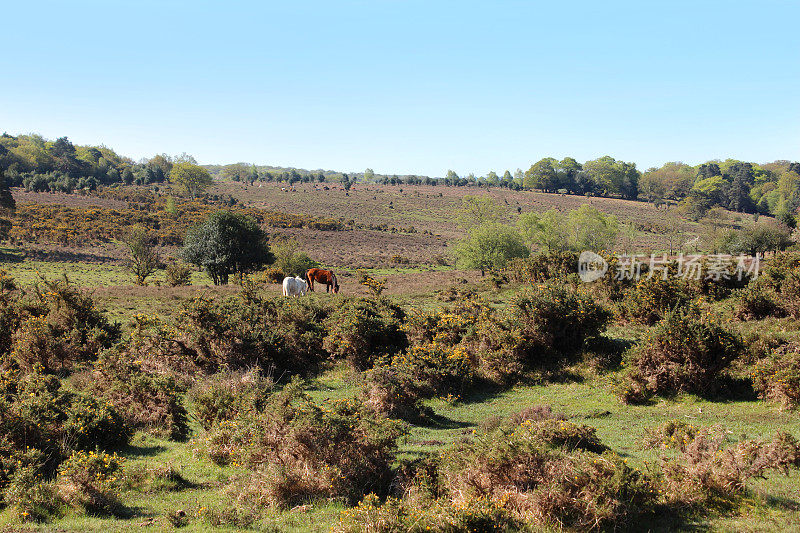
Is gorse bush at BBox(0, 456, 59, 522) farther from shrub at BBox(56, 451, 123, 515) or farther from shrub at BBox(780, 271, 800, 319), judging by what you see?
shrub at BBox(780, 271, 800, 319)

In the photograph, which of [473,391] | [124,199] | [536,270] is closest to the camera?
[473,391]

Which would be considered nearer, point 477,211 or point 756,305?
point 756,305

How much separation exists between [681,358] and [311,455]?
1140 cm

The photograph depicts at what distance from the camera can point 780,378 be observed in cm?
1280

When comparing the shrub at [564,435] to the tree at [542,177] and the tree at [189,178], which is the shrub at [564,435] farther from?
the tree at [542,177]

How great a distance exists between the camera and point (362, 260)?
226 ft

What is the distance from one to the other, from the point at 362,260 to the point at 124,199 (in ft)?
223

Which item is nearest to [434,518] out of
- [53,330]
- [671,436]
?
[671,436]

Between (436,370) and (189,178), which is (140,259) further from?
(189,178)

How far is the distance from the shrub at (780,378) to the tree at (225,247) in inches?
1501

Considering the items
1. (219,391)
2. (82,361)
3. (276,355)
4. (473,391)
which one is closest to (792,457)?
(473,391)

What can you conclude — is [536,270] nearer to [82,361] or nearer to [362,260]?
[82,361]

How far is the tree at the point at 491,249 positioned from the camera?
48688mm

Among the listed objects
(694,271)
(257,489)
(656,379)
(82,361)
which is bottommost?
(82,361)
